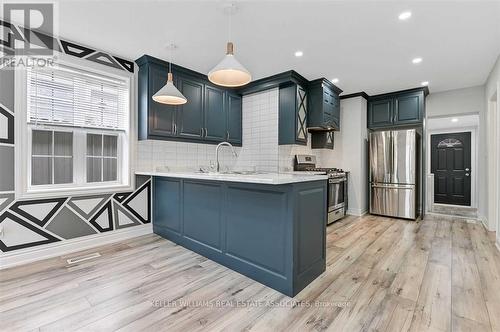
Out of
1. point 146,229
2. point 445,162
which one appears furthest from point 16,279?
point 445,162

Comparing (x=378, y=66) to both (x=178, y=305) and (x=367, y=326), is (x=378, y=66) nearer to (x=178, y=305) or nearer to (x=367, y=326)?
(x=367, y=326)

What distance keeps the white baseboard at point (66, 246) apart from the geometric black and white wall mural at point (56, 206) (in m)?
0.05

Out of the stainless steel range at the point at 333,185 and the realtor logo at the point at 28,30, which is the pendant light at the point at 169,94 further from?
the stainless steel range at the point at 333,185

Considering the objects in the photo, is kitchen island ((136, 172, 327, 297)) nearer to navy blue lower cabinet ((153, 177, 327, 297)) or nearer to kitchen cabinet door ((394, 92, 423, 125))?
navy blue lower cabinet ((153, 177, 327, 297))

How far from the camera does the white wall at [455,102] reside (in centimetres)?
449

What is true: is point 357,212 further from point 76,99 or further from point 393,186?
point 76,99

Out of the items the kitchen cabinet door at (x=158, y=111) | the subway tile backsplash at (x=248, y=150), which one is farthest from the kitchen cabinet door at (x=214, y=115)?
the kitchen cabinet door at (x=158, y=111)

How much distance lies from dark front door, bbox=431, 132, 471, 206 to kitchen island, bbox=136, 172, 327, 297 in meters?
5.88

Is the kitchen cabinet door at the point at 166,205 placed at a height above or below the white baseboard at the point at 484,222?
above

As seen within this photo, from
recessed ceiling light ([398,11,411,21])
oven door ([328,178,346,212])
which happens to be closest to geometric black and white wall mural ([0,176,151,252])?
oven door ([328,178,346,212])

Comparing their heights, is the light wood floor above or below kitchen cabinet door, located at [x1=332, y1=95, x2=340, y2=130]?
below

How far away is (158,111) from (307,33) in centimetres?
225

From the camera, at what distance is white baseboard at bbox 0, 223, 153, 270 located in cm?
254

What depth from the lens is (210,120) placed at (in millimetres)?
4191
